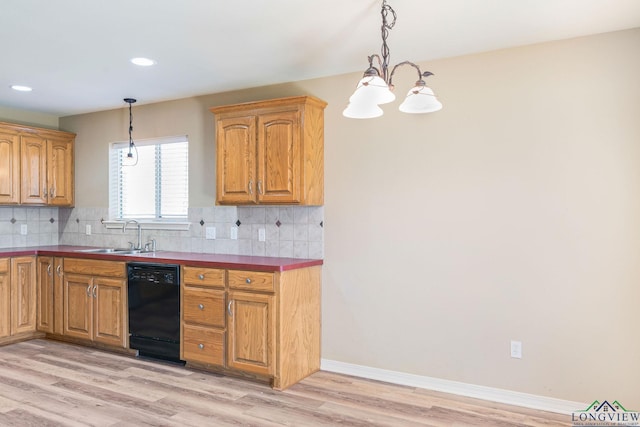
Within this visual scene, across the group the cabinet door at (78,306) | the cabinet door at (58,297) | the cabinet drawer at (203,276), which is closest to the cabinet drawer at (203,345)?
the cabinet drawer at (203,276)

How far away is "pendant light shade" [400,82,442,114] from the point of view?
2348 millimetres

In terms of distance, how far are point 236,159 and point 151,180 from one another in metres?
1.48

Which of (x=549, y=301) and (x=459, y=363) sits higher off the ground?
(x=549, y=301)

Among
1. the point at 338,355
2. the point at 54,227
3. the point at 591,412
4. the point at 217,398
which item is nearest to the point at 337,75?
the point at 338,355

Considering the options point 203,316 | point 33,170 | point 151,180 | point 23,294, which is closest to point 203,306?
point 203,316

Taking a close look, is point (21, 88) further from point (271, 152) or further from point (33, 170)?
point (271, 152)

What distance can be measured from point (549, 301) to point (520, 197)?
710 mm

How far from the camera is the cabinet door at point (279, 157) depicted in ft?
12.2

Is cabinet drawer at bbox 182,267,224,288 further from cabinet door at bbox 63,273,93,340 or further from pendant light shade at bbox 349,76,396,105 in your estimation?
pendant light shade at bbox 349,76,396,105

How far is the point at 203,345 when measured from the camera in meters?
3.80

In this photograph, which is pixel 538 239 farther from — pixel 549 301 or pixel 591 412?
pixel 591 412

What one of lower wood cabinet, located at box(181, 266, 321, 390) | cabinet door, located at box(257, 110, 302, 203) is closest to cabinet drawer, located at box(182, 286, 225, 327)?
lower wood cabinet, located at box(181, 266, 321, 390)

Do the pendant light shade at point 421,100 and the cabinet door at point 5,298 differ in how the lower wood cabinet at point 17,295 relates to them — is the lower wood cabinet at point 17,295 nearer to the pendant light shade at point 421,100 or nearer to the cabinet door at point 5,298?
the cabinet door at point 5,298

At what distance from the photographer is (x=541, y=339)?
3.15 m
